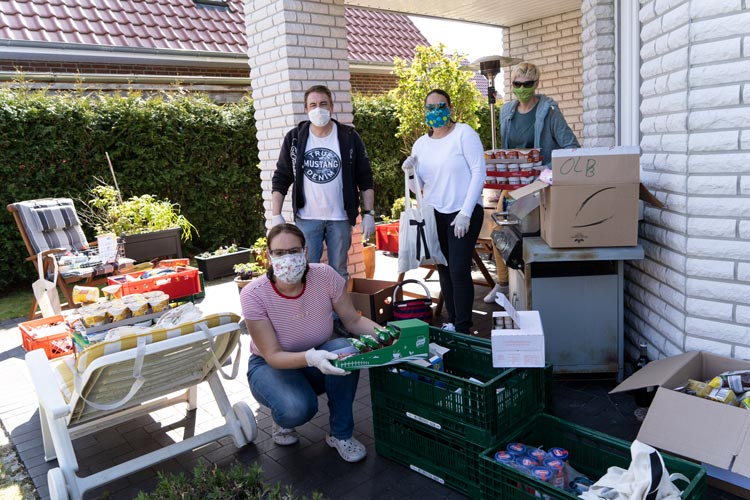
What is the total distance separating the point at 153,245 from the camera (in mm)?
7184

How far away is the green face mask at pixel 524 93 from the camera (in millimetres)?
4738

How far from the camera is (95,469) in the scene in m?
3.25

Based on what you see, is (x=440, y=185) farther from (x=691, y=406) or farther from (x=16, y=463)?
(x=16, y=463)

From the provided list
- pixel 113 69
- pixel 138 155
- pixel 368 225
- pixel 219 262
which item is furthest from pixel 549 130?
pixel 113 69

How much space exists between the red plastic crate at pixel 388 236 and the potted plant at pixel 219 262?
1914 mm

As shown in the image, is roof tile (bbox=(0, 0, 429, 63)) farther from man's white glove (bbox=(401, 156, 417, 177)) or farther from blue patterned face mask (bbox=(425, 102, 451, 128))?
blue patterned face mask (bbox=(425, 102, 451, 128))

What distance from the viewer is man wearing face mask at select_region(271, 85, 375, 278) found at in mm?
4633

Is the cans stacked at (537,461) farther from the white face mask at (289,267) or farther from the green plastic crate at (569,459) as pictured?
the white face mask at (289,267)

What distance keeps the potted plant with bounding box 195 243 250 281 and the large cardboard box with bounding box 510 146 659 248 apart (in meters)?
5.18

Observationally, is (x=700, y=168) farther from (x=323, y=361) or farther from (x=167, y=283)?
(x=167, y=283)

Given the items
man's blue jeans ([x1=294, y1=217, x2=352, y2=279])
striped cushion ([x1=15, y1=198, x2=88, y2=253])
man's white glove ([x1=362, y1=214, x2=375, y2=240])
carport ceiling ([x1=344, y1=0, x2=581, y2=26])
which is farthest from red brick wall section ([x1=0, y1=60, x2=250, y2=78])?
man's white glove ([x1=362, y1=214, x2=375, y2=240])

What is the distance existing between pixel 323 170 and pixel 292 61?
4.55 ft

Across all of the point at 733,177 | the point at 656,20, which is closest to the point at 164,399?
the point at 733,177

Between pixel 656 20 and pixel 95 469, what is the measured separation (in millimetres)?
4014
